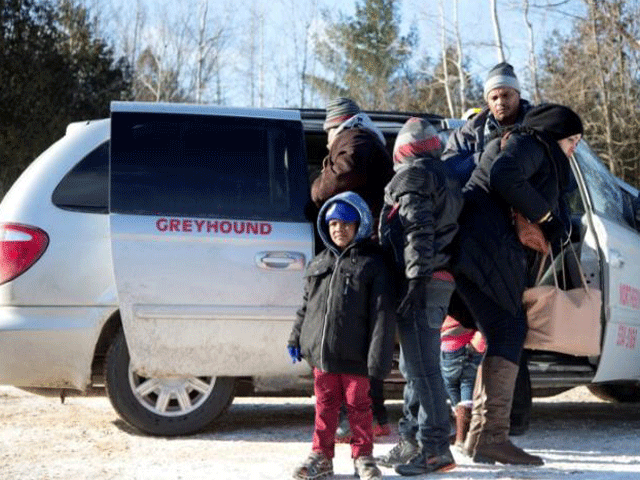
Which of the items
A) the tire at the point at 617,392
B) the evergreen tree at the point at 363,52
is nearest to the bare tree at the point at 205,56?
the evergreen tree at the point at 363,52

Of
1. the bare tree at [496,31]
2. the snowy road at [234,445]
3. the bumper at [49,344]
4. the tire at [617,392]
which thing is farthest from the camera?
the bare tree at [496,31]

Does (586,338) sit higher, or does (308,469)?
(586,338)

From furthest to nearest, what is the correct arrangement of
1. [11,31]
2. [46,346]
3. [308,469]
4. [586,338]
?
[11,31], [46,346], [586,338], [308,469]

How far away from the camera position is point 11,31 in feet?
106

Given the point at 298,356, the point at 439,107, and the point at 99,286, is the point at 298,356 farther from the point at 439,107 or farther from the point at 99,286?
the point at 439,107

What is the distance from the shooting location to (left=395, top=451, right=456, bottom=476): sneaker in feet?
15.9

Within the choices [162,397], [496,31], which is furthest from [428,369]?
[496,31]

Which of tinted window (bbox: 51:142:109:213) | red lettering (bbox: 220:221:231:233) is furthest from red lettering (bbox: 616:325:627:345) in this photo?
tinted window (bbox: 51:142:109:213)

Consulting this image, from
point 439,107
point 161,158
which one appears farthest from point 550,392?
point 439,107

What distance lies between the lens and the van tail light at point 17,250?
18.9 feet

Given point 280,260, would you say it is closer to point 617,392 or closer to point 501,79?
point 501,79

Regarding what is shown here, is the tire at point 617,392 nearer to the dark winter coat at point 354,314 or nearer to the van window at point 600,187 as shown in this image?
the van window at point 600,187

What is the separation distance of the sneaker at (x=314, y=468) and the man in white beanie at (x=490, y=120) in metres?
1.53

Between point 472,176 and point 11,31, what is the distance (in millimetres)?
29467
